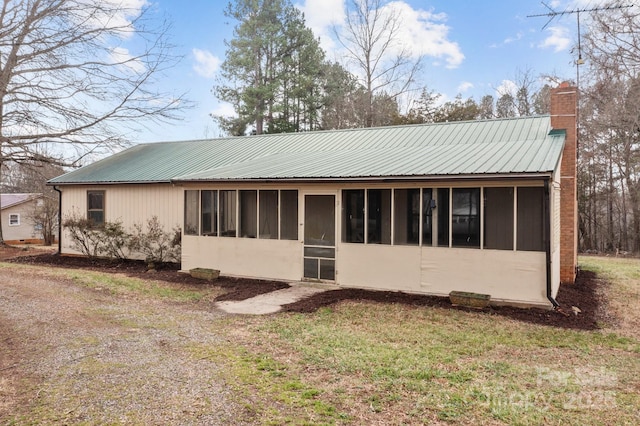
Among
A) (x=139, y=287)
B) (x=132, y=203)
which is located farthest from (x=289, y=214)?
(x=132, y=203)

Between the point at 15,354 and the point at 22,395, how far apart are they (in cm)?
131

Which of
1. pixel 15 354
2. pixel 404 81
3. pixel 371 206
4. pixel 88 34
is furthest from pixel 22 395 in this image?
pixel 404 81

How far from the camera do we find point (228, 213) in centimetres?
1021

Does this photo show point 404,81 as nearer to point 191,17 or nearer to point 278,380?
point 191,17

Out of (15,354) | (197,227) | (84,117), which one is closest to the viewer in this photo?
(15,354)

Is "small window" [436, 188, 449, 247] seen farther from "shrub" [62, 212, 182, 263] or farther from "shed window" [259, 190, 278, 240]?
"shrub" [62, 212, 182, 263]

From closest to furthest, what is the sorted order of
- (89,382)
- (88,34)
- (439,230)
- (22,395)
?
(22,395)
(89,382)
(439,230)
(88,34)

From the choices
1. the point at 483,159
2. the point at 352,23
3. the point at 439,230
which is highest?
the point at 352,23

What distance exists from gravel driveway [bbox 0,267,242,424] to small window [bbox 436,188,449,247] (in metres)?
4.39

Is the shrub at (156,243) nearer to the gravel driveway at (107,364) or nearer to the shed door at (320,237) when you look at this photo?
the shed door at (320,237)

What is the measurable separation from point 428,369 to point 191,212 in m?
7.87

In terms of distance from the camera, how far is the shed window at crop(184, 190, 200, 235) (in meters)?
10.6

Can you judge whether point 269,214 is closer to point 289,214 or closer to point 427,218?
point 289,214

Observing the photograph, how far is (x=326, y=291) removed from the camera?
8688 millimetres
